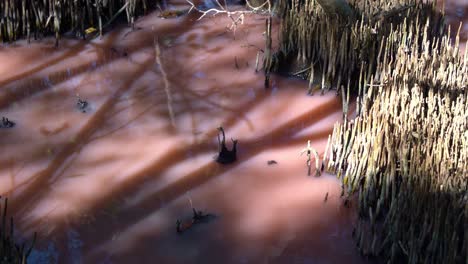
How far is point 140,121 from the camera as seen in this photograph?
3422 millimetres

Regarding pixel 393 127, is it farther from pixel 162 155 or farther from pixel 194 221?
pixel 162 155

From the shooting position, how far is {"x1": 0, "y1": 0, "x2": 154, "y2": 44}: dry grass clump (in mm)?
4254

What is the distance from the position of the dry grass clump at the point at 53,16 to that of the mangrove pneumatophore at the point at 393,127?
1.43 meters

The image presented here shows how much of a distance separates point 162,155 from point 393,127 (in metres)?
1.18

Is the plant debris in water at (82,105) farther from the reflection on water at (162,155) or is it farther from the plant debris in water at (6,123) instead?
the plant debris in water at (6,123)

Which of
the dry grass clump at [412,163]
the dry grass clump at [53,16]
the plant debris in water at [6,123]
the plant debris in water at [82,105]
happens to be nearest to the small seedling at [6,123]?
the plant debris in water at [6,123]

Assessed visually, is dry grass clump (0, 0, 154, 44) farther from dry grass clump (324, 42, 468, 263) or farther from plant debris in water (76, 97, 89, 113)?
dry grass clump (324, 42, 468, 263)

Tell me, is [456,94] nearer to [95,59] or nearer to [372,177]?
[372,177]

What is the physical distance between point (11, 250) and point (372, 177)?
1467 mm

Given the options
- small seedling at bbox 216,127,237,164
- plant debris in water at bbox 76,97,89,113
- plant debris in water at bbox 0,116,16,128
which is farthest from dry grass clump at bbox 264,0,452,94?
plant debris in water at bbox 0,116,16,128

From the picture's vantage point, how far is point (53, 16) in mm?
4320

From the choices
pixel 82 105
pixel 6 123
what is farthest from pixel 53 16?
pixel 6 123

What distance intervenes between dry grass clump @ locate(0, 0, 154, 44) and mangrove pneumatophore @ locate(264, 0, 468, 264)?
1.43 meters

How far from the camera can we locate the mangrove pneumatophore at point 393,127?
2197 millimetres
